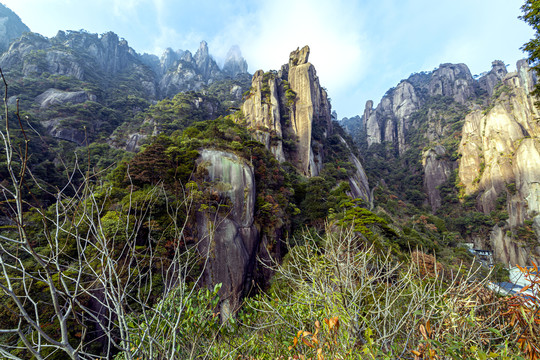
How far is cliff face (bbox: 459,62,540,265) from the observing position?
24.3 m

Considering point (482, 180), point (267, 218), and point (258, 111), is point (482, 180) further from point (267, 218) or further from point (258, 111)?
point (267, 218)

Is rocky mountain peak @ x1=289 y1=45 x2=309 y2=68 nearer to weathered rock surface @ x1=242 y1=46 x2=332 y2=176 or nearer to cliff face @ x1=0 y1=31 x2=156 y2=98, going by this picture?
weathered rock surface @ x1=242 y1=46 x2=332 y2=176

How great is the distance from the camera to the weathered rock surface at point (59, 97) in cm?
2709

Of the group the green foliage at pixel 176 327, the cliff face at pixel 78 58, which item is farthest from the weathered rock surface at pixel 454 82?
the cliff face at pixel 78 58

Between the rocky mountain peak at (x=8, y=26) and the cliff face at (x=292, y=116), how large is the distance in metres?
57.4

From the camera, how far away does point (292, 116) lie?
28.6 m

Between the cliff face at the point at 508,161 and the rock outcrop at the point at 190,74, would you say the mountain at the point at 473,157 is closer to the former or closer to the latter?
the cliff face at the point at 508,161

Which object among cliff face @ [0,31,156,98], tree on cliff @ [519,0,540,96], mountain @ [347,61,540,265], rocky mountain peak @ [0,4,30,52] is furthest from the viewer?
rocky mountain peak @ [0,4,30,52]

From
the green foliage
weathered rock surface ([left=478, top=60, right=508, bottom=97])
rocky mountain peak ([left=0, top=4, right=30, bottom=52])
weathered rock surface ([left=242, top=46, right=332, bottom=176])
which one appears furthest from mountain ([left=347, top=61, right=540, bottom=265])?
rocky mountain peak ([left=0, top=4, right=30, bottom=52])

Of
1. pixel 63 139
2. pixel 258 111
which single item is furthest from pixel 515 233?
pixel 63 139

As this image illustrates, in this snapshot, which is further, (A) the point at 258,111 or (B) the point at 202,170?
(A) the point at 258,111

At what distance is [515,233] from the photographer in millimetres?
24078

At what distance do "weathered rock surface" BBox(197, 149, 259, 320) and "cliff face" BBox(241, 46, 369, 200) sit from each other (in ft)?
39.7

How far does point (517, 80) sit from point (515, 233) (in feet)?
98.3
